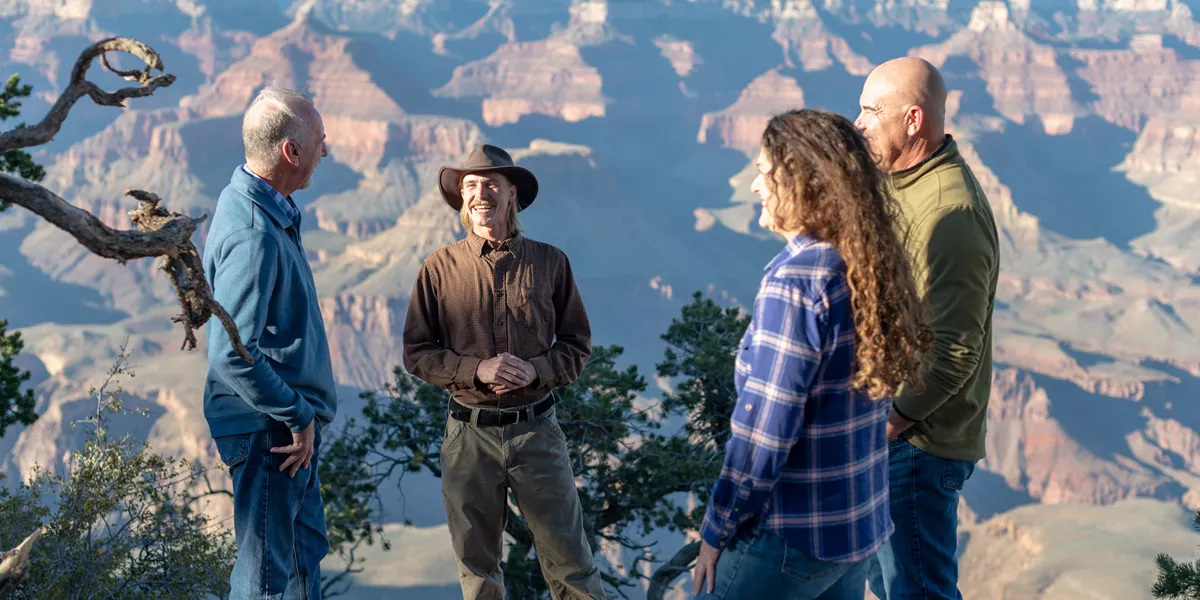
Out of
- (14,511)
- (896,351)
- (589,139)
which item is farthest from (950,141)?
(589,139)

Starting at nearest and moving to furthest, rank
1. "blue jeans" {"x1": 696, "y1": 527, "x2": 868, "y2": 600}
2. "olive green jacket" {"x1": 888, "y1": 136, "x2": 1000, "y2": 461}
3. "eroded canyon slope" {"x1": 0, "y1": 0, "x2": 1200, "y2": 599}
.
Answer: "blue jeans" {"x1": 696, "y1": 527, "x2": 868, "y2": 600}
"olive green jacket" {"x1": 888, "y1": 136, "x2": 1000, "y2": 461}
"eroded canyon slope" {"x1": 0, "y1": 0, "x2": 1200, "y2": 599}

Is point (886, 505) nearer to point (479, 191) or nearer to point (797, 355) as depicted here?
point (797, 355)

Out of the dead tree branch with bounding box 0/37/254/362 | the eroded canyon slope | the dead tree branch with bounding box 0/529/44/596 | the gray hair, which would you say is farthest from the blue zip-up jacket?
the eroded canyon slope

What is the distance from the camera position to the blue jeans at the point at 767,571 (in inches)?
108

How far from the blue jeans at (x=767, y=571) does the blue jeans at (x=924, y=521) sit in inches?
34.1

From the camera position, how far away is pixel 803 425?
2.70 metres

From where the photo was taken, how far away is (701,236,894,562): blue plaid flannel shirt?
260 cm

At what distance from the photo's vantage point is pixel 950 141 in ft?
12.3

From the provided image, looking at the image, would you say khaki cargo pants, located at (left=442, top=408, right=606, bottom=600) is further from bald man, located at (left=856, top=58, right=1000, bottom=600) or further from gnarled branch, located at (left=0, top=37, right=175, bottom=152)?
gnarled branch, located at (left=0, top=37, right=175, bottom=152)

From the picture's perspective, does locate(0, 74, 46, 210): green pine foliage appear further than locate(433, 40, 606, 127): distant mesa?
No

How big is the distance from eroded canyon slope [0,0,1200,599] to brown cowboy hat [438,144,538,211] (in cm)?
3534

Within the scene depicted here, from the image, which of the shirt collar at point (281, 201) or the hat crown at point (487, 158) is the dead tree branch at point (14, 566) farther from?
the hat crown at point (487, 158)

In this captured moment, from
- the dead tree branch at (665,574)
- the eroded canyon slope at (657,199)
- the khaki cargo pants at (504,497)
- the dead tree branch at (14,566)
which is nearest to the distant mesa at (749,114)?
the eroded canyon slope at (657,199)

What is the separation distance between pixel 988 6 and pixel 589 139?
83616mm
